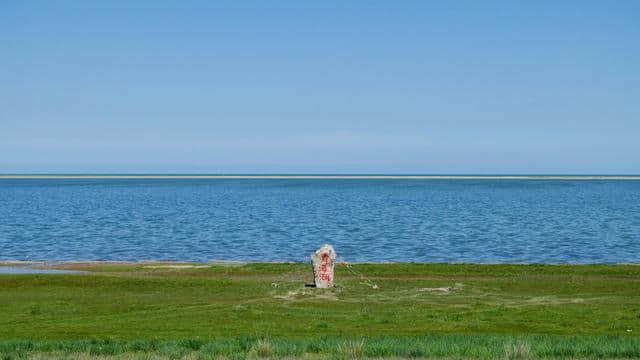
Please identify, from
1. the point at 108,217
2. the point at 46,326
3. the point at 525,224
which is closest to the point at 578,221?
the point at 525,224

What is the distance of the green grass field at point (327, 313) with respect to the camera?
21594mm

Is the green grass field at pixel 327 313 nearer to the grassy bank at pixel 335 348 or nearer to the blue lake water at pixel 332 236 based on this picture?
the grassy bank at pixel 335 348

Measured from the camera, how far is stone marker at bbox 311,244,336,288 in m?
39.1

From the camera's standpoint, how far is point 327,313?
31422mm

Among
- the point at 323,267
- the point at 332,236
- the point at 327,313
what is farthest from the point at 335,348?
the point at 332,236

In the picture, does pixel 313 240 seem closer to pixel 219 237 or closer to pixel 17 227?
Result: pixel 219 237

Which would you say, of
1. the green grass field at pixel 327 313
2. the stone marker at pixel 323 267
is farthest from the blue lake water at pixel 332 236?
the stone marker at pixel 323 267

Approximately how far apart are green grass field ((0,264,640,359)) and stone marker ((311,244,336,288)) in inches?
24.1

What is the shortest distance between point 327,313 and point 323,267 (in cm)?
788

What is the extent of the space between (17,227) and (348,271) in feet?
207

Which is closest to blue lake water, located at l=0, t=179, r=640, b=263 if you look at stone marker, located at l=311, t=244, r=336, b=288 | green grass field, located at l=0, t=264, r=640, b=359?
green grass field, located at l=0, t=264, r=640, b=359

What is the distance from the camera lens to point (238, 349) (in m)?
21.6

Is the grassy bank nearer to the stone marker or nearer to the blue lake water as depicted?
the stone marker

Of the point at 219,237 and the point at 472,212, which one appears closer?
the point at 219,237
